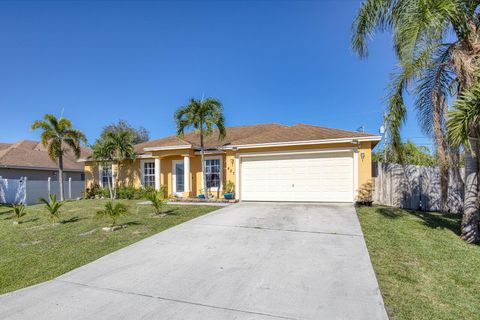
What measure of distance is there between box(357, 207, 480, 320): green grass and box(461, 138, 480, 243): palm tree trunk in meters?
0.32

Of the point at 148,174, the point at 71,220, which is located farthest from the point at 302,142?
the point at 148,174

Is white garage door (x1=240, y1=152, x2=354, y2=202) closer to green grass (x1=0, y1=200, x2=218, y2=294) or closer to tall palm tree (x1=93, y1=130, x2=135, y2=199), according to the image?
green grass (x1=0, y1=200, x2=218, y2=294)

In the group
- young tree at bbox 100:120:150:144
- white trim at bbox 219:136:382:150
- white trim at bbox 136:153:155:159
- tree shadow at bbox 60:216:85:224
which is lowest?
tree shadow at bbox 60:216:85:224

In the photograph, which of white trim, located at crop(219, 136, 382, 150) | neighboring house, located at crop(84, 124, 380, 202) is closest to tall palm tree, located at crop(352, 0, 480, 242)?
white trim, located at crop(219, 136, 382, 150)

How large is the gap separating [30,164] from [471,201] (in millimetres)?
28105

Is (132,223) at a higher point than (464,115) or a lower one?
lower

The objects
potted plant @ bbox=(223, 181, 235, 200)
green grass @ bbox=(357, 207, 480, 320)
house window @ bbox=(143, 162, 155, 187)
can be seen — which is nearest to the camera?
green grass @ bbox=(357, 207, 480, 320)

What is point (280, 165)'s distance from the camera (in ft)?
44.2

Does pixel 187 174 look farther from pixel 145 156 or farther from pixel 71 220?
pixel 71 220

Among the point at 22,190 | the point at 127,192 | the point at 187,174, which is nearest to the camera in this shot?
the point at 187,174

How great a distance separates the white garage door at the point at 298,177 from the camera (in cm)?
1247

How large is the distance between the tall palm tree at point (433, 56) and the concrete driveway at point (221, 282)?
340cm

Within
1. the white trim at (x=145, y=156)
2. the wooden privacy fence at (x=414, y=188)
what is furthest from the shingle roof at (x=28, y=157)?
the wooden privacy fence at (x=414, y=188)

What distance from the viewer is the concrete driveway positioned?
363 cm
